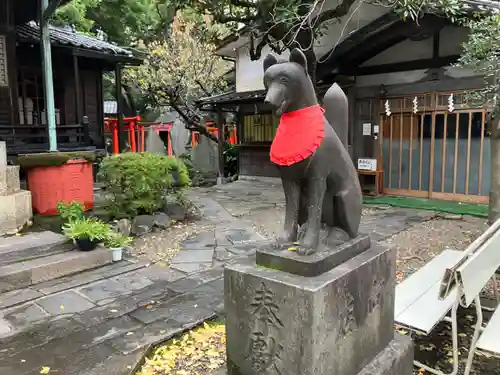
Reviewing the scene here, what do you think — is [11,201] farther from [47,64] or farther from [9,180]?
[47,64]

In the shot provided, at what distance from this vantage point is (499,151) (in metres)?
6.94

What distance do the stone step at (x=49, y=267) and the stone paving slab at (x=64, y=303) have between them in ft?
2.09

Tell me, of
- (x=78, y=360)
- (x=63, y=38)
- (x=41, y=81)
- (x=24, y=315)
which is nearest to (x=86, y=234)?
(x=24, y=315)

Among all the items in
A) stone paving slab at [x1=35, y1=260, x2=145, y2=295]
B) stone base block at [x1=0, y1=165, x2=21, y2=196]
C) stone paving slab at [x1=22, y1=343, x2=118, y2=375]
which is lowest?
stone paving slab at [x1=22, y1=343, x2=118, y2=375]

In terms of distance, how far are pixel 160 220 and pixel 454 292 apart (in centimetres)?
612

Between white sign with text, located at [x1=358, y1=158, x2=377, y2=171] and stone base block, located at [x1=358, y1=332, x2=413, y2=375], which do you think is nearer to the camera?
stone base block, located at [x1=358, y1=332, x2=413, y2=375]

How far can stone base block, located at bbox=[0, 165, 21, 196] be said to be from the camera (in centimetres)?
707

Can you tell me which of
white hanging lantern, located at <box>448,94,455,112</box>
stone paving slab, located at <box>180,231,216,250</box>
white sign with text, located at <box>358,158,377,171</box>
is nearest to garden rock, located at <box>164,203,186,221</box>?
stone paving slab, located at <box>180,231,216,250</box>

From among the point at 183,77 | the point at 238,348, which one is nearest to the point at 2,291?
the point at 238,348

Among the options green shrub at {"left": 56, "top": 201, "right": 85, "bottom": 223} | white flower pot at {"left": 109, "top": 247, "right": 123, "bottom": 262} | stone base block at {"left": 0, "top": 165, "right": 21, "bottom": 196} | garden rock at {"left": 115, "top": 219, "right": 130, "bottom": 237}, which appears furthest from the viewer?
garden rock at {"left": 115, "top": 219, "right": 130, "bottom": 237}

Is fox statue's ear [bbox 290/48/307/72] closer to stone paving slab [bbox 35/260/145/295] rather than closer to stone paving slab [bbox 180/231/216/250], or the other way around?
stone paving slab [bbox 35/260/145/295]

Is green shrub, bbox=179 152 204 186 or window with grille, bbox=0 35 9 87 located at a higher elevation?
window with grille, bbox=0 35 9 87

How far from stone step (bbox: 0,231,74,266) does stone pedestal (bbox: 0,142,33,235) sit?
0.38m

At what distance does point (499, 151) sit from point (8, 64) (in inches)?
442
